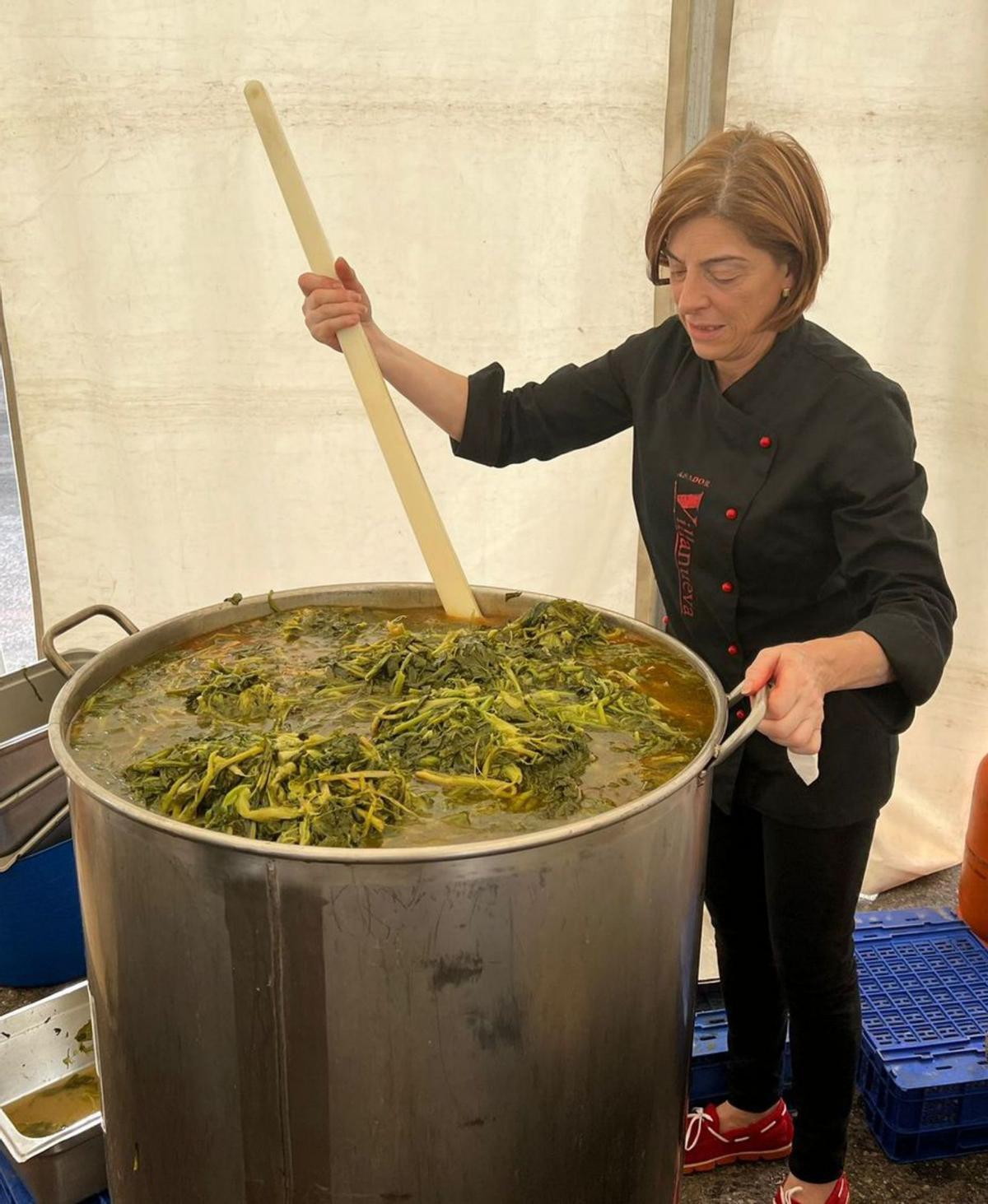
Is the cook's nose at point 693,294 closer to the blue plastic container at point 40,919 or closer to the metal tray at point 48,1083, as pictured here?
the metal tray at point 48,1083

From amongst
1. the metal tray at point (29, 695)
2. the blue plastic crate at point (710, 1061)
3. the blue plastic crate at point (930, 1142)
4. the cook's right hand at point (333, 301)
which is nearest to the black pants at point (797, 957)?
the blue plastic crate at point (710, 1061)

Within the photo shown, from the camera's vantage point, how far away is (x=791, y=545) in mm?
2129

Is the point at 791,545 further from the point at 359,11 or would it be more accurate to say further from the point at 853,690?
the point at 359,11

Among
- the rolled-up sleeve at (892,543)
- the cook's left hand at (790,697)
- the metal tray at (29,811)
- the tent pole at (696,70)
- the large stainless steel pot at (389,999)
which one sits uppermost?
the tent pole at (696,70)

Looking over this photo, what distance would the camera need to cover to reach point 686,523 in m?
2.26

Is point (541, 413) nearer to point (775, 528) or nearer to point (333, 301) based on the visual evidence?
point (333, 301)

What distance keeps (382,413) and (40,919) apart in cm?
200

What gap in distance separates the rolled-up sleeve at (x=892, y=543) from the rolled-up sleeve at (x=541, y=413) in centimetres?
69

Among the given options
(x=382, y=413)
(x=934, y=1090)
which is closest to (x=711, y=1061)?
(x=934, y=1090)

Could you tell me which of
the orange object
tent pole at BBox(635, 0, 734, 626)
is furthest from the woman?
the orange object

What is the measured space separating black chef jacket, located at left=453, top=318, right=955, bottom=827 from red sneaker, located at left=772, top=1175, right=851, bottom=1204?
38.7 inches

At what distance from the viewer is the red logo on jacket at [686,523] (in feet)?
7.30

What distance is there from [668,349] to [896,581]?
784mm

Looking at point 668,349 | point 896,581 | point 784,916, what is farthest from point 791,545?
point 784,916
